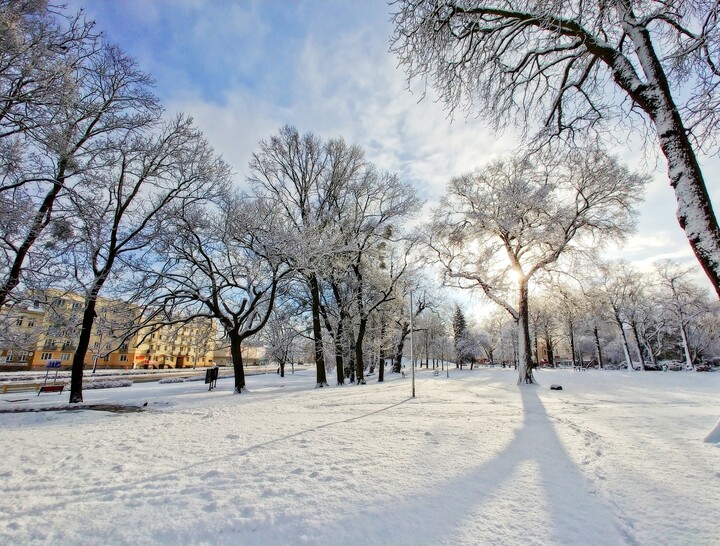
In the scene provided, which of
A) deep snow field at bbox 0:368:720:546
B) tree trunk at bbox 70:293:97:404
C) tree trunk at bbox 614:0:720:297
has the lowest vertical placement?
deep snow field at bbox 0:368:720:546

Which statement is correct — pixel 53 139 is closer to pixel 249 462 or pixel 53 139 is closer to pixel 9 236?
pixel 9 236

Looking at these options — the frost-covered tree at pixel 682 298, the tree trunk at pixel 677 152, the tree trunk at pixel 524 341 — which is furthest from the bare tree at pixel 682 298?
the tree trunk at pixel 677 152

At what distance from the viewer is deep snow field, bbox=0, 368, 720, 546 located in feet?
8.64

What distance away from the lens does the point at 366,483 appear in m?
3.54

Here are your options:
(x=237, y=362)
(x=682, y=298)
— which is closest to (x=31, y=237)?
(x=237, y=362)

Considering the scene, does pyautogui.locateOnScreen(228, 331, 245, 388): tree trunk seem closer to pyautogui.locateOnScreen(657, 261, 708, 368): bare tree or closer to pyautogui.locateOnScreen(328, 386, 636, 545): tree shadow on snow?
pyautogui.locateOnScreen(328, 386, 636, 545): tree shadow on snow

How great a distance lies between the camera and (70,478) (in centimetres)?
382

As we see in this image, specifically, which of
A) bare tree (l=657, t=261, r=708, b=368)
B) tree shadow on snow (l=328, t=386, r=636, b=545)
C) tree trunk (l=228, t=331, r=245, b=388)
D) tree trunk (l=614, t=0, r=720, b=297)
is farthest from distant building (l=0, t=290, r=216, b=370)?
bare tree (l=657, t=261, r=708, b=368)

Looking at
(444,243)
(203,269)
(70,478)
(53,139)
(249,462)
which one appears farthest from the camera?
(444,243)

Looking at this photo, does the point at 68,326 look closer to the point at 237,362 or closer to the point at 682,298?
the point at 237,362

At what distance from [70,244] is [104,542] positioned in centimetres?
1009

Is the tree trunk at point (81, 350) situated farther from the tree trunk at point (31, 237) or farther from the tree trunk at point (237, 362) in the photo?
the tree trunk at point (237, 362)

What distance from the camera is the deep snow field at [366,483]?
2635mm

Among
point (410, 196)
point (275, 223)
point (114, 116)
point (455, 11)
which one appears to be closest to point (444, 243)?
point (410, 196)
